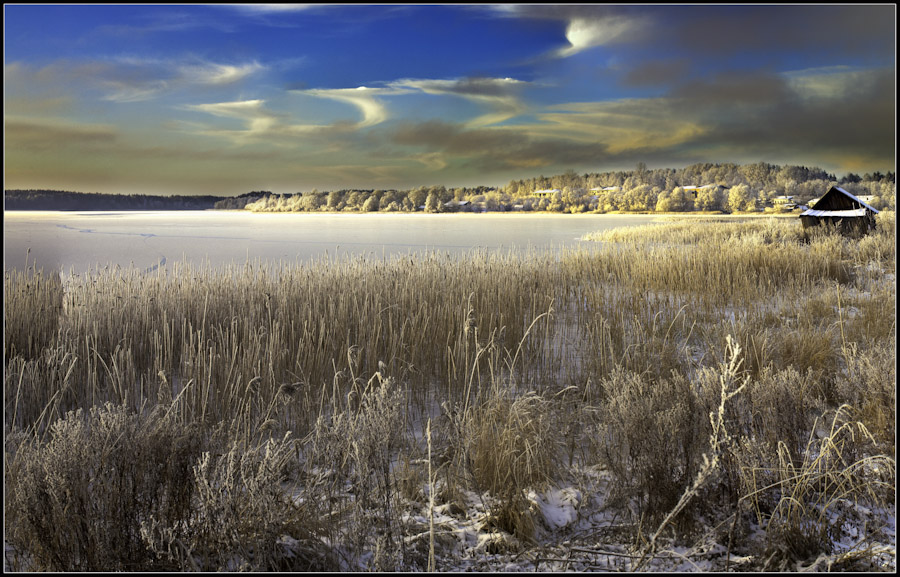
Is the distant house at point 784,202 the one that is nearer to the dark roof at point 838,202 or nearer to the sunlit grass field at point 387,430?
the dark roof at point 838,202

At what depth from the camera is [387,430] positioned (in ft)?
6.47

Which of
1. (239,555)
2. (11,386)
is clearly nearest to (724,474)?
(239,555)

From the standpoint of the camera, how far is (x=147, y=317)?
4648mm

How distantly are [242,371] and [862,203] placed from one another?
18.0 metres

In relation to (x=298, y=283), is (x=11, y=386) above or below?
below

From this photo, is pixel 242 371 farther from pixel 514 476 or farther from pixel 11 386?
pixel 514 476

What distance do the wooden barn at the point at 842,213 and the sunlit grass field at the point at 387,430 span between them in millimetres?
11223

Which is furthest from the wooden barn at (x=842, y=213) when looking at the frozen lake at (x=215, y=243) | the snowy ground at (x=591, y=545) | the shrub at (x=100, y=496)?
the shrub at (x=100, y=496)

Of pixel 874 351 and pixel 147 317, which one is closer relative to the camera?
pixel 874 351

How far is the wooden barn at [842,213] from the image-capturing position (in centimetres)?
1456

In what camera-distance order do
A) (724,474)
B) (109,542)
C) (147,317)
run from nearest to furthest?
1. (109,542)
2. (724,474)
3. (147,317)

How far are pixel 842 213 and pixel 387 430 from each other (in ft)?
59.0

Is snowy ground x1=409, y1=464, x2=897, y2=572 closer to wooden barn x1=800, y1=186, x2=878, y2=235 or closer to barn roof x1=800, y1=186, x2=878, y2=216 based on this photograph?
wooden barn x1=800, y1=186, x2=878, y2=235

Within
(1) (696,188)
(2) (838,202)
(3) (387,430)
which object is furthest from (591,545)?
(1) (696,188)
